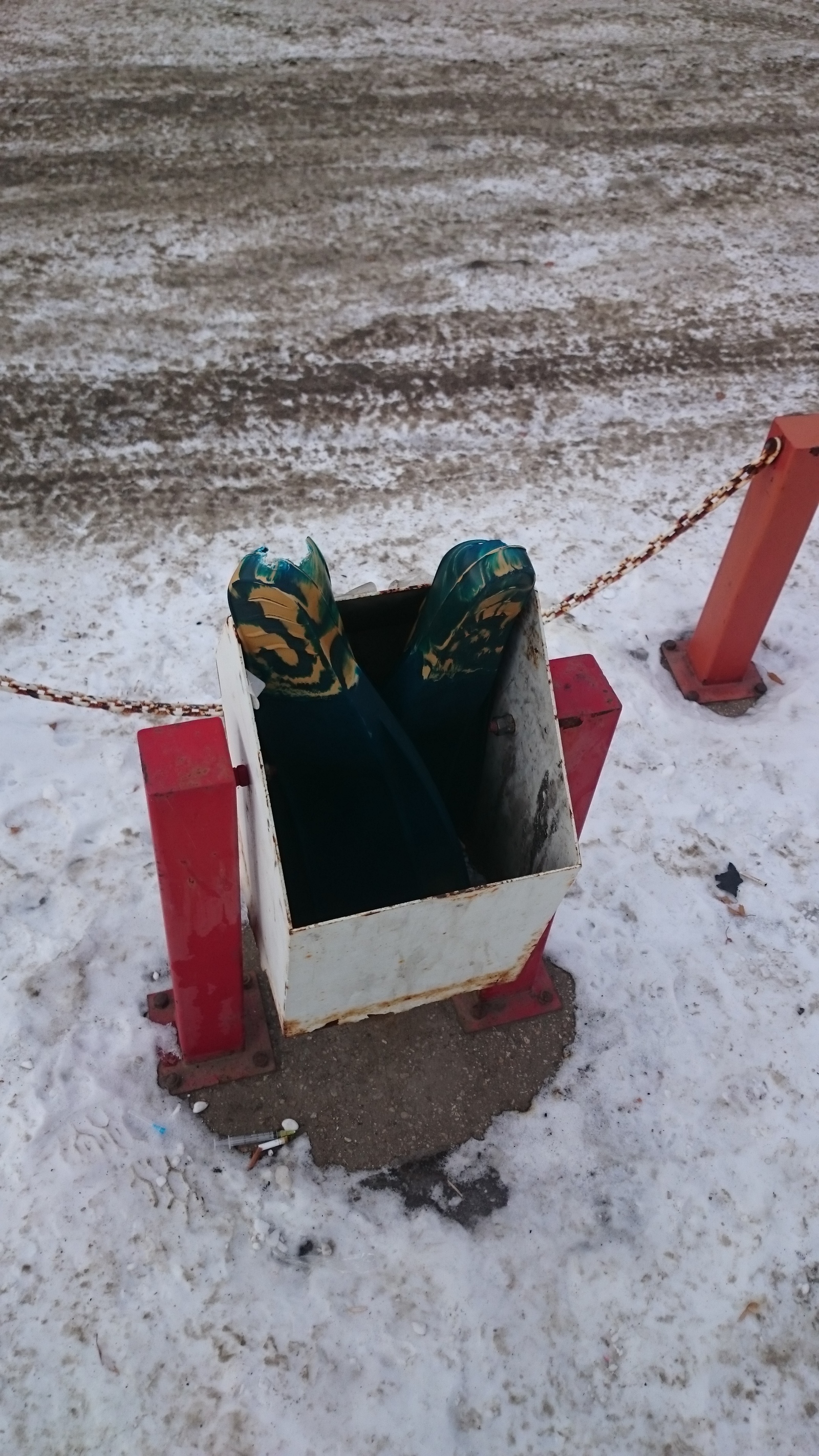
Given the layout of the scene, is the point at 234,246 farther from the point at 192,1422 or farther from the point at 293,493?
the point at 192,1422

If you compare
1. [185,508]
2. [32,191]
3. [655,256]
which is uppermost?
[655,256]

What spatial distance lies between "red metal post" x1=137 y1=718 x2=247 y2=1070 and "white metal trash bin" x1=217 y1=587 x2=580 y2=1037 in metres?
0.07

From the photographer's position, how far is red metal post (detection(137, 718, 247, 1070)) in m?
1.94

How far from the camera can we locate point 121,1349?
2.39 m

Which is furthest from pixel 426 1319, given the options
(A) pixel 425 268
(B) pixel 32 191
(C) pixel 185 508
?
(B) pixel 32 191

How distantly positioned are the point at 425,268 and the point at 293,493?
2.00 meters

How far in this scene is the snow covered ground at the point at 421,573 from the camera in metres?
2.46

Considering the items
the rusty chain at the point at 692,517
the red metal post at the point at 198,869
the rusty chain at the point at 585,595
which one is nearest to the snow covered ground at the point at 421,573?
the red metal post at the point at 198,869

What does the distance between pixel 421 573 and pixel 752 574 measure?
1.34 m

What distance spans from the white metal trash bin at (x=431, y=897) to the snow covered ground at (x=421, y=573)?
88 cm

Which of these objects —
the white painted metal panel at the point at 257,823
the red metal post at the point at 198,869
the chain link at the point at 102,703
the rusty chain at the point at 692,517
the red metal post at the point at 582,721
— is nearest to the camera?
the white painted metal panel at the point at 257,823

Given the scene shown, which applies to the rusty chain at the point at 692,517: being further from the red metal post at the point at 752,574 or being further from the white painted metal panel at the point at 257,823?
the white painted metal panel at the point at 257,823

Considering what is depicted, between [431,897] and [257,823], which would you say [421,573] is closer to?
[257,823]

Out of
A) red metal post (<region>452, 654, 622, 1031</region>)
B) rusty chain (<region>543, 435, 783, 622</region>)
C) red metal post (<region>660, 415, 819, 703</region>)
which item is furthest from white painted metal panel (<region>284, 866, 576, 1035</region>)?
red metal post (<region>660, 415, 819, 703</region>)
